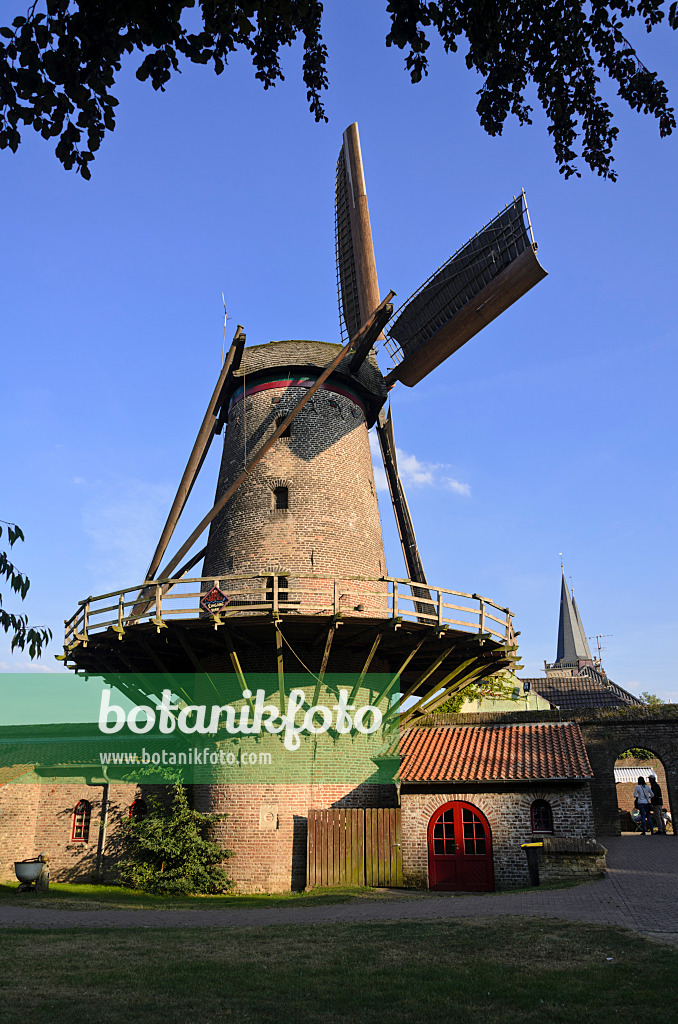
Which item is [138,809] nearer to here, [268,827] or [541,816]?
[268,827]

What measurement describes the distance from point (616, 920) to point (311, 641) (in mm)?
7693

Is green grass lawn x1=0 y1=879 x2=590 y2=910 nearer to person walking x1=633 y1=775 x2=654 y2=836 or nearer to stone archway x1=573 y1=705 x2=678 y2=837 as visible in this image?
stone archway x1=573 y1=705 x2=678 y2=837

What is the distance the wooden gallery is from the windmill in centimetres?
5

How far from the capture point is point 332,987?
21.4 feet

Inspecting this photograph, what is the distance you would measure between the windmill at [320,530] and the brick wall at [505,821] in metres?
1.98

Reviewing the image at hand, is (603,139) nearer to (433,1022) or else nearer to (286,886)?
(433,1022)

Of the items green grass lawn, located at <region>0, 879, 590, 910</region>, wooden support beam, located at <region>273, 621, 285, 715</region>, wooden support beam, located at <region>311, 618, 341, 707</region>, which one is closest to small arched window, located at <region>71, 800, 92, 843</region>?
green grass lawn, located at <region>0, 879, 590, 910</region>

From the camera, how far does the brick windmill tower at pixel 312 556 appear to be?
14.6 metres

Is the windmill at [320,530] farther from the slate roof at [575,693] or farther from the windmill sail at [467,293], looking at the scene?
the slate roof at [575,693]

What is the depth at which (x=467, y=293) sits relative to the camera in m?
17.7

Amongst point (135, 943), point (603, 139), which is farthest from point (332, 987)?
point (603, 139)

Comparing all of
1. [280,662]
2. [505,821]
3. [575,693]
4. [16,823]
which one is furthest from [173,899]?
[575,693]

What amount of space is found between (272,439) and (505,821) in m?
9.13

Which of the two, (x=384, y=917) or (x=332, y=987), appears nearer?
(x=332, y=987)
